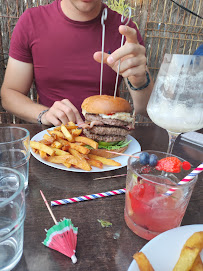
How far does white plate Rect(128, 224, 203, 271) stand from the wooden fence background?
375cm

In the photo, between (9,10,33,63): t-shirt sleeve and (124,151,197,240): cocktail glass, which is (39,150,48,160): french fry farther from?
(9,10,33,63): t-shirt sleeve

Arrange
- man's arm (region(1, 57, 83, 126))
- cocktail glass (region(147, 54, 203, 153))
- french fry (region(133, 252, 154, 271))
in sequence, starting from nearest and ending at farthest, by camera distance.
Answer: french fry (region(133, 252, 154, 271))
cocktail glass (region(147, 54, 203, 153))
man's arm (region(1, 57, 83, 126))

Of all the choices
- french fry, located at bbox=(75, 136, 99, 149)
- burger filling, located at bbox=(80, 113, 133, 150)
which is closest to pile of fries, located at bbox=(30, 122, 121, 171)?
french fry, located at bbox=(75, 136, 99, 149)

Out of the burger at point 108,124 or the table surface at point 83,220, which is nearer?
the table surface at point 83,220

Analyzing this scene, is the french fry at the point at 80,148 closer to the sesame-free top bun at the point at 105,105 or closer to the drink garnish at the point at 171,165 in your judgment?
the sesame-free top bun at the point at 105,105

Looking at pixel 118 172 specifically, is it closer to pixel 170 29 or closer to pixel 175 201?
pixel 175 201

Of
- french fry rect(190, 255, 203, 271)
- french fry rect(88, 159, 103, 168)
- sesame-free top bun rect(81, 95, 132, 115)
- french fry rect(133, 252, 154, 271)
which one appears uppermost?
sesame-free top bun rect(81, 95, 132, 115)

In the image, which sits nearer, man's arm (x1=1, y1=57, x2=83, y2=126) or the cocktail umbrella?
the cocktail umbrella

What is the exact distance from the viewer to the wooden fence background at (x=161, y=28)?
3535mm

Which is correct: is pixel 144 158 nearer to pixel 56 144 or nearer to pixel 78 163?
pixel 78 163

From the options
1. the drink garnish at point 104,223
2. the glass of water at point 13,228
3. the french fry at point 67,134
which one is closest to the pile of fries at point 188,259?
the drink garnish at point 104,223

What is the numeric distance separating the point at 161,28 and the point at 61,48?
2663 millimetres

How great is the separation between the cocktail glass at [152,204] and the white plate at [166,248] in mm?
78

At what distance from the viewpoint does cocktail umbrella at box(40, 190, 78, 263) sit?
0.63 meters
